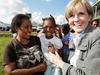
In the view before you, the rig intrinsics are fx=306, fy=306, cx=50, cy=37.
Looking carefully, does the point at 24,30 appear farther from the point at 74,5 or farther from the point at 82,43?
the point at 82,43

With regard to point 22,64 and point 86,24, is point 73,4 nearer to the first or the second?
point 86,24

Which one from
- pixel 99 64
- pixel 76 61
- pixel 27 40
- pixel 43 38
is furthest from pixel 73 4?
pixel 43 38

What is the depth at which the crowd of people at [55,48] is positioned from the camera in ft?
9.83

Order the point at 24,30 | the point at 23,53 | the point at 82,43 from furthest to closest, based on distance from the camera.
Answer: the point at 24,30, the point at 23,53, the point at 82,43

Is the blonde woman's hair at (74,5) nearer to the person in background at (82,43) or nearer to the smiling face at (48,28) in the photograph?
the person in background at (82,43)

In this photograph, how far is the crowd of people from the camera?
3.00 metres

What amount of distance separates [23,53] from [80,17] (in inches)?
58.7

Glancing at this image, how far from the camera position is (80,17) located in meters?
3.34

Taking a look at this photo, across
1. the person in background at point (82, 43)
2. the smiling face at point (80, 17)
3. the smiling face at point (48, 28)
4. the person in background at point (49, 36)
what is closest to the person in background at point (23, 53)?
the person in background at point (49, 36)

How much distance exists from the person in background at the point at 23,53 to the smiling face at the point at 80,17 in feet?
4.54

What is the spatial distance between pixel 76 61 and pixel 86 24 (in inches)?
16.8

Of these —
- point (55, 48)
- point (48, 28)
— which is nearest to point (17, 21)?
point (55, 48)

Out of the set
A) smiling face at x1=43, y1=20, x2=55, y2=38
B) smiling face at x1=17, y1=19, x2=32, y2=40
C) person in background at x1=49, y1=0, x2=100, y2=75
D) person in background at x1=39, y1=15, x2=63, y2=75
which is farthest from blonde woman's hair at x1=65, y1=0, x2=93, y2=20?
smiling face at x1=43, y1=20, x2=55, y2=38

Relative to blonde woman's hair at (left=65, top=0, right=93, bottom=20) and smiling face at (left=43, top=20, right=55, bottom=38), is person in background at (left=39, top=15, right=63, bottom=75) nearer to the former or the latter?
smiling face at (left=43, top=20, right=55, bottom=38)
